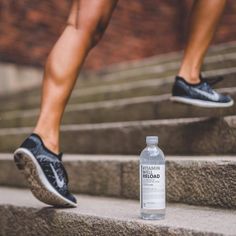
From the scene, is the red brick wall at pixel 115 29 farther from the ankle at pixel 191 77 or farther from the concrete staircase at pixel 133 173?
the ankle at pixel 191 77

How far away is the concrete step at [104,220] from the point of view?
1609mm

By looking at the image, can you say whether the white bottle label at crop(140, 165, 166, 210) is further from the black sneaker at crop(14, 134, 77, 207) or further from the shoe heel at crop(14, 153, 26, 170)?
the shoe heel at crop(14, 153, 26, 170)

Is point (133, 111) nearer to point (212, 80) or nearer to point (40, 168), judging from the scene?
point (212, 80)

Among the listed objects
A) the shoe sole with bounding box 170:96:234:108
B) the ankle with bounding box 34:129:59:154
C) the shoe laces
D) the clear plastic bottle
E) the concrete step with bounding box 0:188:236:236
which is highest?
the shoe laces

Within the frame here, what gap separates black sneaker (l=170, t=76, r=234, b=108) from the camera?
2.18m

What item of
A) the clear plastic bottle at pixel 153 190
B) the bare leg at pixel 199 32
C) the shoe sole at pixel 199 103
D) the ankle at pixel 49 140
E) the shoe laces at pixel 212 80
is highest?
the bare leg at pixel 199 32

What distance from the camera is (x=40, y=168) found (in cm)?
178

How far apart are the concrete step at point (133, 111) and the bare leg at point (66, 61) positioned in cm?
80

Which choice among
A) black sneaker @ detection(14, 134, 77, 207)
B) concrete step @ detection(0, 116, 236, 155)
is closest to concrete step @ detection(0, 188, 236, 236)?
black sneaker @ detection(14, 134, 77, 207)

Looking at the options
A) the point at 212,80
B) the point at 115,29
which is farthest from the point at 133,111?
the point at 115,29

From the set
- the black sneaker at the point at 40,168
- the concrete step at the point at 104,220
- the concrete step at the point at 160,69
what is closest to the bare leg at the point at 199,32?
the concrete step at the point at 104,220

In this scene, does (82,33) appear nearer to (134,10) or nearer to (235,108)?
(235,108)

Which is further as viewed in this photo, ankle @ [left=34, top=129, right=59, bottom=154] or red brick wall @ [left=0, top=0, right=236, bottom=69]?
red brick wall @ [left=0, top=0, right=236, bottom=69]

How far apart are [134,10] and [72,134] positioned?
4.79 metres
